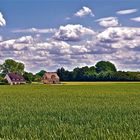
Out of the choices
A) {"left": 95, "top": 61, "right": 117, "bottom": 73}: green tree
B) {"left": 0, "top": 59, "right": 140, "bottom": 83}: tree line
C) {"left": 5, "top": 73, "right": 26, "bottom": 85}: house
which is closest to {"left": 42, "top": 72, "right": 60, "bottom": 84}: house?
{"left": 0, "top": 59, "right": 140, "bottom": 83}: tree line

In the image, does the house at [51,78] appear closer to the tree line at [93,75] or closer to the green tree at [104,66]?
the tree line at [93,75]

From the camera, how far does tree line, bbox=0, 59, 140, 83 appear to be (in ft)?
470

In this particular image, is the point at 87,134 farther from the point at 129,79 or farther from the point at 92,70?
the point at 92,70

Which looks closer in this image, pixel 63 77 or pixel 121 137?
pixel 121 137

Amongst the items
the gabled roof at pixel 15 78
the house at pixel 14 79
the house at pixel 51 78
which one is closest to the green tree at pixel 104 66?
the house at pixel 51 78

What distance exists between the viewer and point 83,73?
162125 millimetres

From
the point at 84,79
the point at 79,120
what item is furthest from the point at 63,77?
the point at 79,120

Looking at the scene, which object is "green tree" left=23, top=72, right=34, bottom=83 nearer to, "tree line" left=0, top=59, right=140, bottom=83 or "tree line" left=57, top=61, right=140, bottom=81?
"tree line" left=0, top=59, right=140, bottom=83

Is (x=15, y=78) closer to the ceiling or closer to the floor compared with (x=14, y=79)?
closer to the ceiling

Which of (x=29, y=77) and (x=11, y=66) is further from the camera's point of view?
(x=11, y=66)

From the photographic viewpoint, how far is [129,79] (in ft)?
463

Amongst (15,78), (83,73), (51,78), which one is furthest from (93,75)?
(15,78)

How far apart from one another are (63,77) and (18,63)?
20298 millimetres

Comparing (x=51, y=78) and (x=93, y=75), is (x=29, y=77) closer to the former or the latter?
(x=51, y=78)
